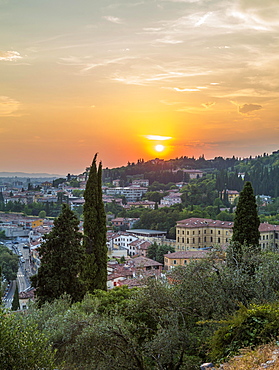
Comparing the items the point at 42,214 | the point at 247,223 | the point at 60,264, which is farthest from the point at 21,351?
the point at 42,214

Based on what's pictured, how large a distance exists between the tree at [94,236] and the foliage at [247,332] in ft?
26.4

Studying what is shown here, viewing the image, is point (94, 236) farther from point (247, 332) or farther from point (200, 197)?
point (200, 197)

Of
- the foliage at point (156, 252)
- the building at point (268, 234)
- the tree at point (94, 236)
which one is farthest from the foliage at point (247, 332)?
the building at point (268, 234)

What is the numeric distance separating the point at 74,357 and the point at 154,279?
200cm

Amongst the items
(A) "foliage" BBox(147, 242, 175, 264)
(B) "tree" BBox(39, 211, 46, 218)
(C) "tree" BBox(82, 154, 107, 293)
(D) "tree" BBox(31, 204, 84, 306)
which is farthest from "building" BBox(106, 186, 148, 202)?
(D) "tree" BBox(31, 204, 84, 306)

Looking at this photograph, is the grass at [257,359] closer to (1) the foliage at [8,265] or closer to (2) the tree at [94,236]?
(2) the tree at [94,236]

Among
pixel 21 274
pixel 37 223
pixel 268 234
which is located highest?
pixel 268 234

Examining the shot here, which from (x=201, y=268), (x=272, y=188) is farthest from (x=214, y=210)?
(x=201, y=268)

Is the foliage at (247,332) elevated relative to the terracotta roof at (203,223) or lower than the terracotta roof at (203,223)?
elevated

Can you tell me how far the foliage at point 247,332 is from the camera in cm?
552

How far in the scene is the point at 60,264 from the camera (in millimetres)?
11594

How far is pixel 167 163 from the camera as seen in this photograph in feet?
461

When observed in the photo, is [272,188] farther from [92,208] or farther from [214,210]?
[92,208]

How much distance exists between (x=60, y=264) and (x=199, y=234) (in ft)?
118
